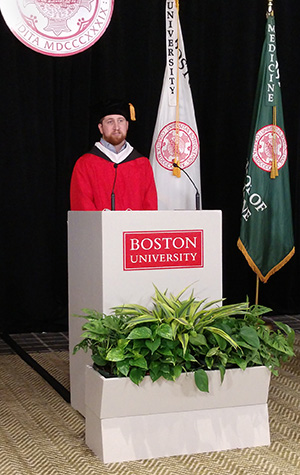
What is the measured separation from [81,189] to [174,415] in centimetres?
159

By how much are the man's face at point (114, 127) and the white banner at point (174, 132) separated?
1114mm

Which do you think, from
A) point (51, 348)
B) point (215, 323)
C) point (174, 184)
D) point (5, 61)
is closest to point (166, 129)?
point (174, 184)

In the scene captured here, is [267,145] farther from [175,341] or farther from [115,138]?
[175,341]

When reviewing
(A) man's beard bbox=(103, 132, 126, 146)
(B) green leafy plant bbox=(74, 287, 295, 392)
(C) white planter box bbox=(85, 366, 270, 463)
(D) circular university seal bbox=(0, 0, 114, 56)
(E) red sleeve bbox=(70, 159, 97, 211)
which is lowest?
(C) white planter box bbox=(85, 366, 270, 463)

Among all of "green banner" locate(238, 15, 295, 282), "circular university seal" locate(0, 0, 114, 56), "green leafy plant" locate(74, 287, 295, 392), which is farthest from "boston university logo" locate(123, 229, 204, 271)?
"green banner" locate(238, 15, 295, 282)

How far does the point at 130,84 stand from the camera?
547 cm

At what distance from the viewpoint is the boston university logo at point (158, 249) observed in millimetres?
2867

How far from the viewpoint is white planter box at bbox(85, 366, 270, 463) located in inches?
101

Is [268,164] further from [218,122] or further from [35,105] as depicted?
[35,105]

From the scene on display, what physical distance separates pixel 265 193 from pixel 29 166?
164cm

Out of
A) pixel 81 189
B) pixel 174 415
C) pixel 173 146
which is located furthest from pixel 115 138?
pixel 174 415

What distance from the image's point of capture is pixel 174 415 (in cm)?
264

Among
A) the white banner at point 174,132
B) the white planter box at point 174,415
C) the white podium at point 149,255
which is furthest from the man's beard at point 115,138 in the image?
the white planter box at point 174,415

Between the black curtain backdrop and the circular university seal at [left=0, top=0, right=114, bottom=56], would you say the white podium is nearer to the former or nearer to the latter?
the circular university seal at [left=0, top=0, right=114, bottom=56]
